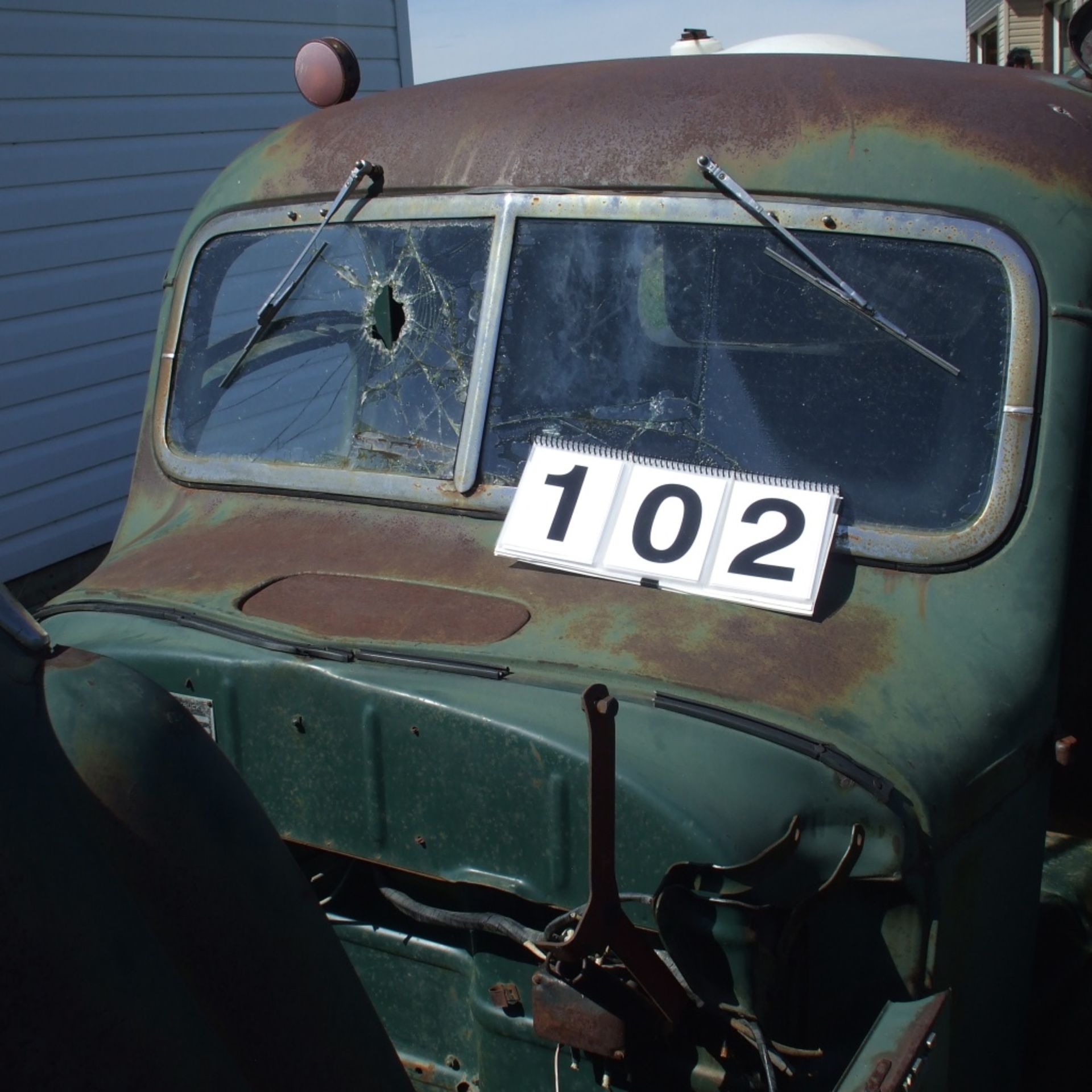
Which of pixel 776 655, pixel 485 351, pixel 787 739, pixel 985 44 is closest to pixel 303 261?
pixel 485 351

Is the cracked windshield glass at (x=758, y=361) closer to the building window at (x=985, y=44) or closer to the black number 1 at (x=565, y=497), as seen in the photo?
the black number 1 at (x=565, y=497)

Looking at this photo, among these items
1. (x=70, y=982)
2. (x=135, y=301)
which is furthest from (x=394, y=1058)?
(x=135, y=301)

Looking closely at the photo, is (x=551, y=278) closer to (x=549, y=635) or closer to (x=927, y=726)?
(x=549, y=635)

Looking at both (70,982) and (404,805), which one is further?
(404,805)

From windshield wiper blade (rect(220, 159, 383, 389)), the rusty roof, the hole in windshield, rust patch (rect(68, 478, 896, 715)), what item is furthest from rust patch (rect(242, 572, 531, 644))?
the rusty roof

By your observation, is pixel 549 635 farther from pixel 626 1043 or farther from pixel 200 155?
pixel 200 155

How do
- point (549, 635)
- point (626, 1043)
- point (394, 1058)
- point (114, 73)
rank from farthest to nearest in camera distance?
1. point (114, 73)
2. point (549, 635)
3. point (626, 1043)
4. point (394, 1058)

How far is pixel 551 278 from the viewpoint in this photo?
102 inches

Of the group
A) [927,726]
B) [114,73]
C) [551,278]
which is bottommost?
[927,726]

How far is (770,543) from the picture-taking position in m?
2.23

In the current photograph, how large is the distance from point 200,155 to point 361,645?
20.8ft

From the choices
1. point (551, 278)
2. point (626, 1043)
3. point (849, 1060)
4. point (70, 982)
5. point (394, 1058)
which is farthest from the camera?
point (551, 278)

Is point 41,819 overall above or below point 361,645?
above

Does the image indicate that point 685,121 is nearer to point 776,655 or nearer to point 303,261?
point 303,261
